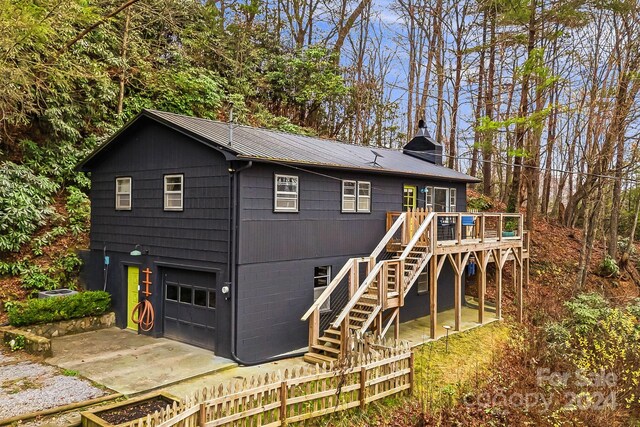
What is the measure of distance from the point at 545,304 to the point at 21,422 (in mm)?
15827

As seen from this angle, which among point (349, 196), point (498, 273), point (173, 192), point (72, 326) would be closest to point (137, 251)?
point (173, 192)

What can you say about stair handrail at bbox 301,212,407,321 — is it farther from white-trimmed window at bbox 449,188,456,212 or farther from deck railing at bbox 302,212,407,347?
white-trimmed window at bbox 449,188,456,212

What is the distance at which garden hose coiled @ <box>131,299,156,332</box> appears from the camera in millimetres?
11812

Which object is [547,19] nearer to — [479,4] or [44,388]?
[479,4]

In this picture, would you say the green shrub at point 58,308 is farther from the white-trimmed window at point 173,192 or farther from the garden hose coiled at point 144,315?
the white-trimmed window at point 173,192

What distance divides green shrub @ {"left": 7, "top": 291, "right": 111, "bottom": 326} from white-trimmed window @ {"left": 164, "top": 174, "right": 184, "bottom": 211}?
3.43m

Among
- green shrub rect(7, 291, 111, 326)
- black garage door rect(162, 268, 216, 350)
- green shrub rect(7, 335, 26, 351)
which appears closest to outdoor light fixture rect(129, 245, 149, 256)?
black garage door rect(162, 268, 216, 350)

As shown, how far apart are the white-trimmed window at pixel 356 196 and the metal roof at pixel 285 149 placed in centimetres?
60

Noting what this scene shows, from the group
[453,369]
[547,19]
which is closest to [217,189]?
[453,369]

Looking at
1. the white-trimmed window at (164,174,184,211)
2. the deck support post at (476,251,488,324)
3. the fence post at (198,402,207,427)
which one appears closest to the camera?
the fence post at (198,402,207,427)

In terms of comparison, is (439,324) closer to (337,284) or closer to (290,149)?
(337,284)

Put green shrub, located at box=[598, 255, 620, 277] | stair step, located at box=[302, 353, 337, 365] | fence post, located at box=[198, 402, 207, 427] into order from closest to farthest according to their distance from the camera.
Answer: fence post, located at box=[198, 402, 207, 427] < stair step, located at box=[302, 353, 337, 365] < green shrub, located at box=[598, 255, 620, 277]

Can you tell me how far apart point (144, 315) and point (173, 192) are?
11.3 ft

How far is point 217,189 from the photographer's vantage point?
34.2ft
